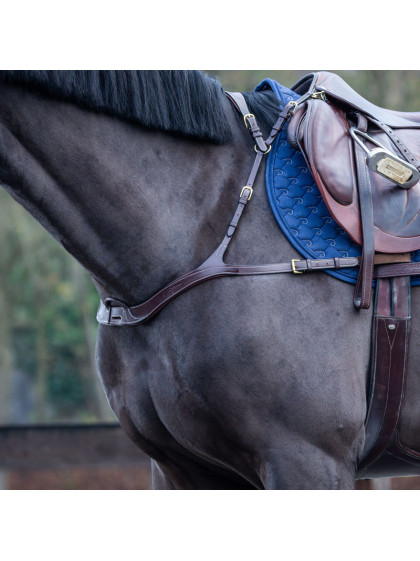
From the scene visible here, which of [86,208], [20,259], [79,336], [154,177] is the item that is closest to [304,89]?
[154,177]

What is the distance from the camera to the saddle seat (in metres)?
2.01

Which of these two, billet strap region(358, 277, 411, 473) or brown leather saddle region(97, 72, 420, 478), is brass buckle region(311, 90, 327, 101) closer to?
brown leather saddle region(97, 72, 420, 478)

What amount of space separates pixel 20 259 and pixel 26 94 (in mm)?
9580

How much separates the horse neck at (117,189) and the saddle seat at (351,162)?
255 millimetres

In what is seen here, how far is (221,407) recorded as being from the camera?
191cm

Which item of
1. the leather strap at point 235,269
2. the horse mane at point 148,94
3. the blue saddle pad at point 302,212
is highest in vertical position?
the horse mane at point 148,94

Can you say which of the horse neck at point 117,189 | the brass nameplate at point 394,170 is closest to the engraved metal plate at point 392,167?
the brass nameplate at point 394,170

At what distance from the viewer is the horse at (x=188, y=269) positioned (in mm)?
1906

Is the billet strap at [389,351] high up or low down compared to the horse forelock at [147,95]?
down

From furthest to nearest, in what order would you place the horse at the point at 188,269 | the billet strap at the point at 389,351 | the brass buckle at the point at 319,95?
1. the brass buckle at the point at 319,95
2. the billet strap at the point at 389,351
3. the horse at the point at 188,269

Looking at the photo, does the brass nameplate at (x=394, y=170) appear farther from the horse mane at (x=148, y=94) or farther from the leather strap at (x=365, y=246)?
the horse mane at (x=148, y=94)

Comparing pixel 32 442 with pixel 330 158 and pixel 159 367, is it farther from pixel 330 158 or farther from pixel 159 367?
pixel 330 158

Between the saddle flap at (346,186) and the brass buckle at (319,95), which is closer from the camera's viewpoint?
the saddle flap at (346,186)

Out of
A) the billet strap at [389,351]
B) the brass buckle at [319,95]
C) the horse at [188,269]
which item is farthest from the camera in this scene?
the brass buckle at [319,95]
